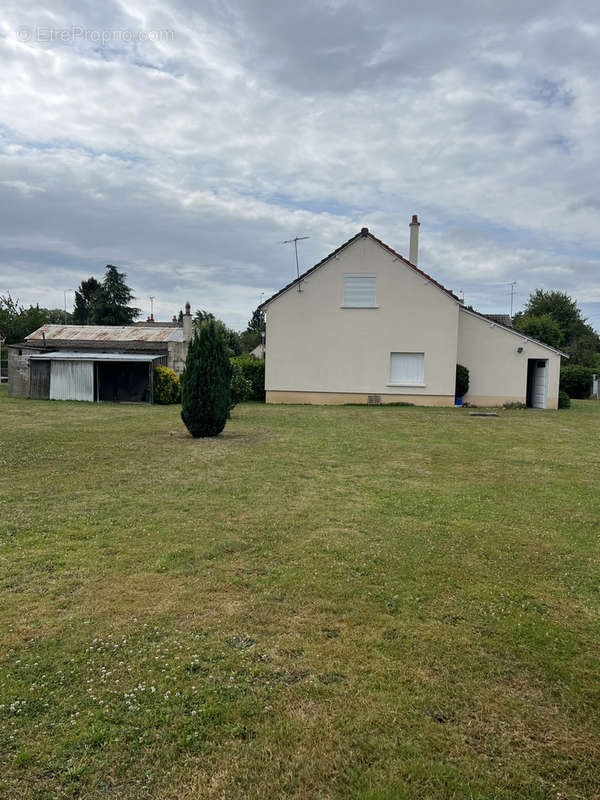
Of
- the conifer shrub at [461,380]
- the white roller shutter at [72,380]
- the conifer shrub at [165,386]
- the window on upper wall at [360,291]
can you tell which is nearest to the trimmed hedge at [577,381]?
the conifer shrub at [461,380]

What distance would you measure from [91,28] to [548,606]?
12529 millimetres

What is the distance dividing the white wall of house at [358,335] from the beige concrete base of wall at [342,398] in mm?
44

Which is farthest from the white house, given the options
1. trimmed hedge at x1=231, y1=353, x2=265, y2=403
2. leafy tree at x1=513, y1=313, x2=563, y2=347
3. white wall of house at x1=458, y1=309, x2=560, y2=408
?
leafy tree at x1=513, y1=313, x2=563, y2=347

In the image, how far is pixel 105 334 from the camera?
28656mm

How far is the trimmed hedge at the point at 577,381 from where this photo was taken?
96.8 ft

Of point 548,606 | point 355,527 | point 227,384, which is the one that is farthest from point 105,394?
point 548,606

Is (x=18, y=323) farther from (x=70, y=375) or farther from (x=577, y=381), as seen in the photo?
(x=577, y=381)

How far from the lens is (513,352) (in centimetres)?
2244

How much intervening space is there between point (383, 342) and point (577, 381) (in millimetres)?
15036

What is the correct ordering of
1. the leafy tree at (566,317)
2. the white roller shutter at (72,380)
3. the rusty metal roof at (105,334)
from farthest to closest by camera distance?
the leafy tree at (566,317) < the rusty metal roof at (105,334) < the white roller shutter at (72,380)

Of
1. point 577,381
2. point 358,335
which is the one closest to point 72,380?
point 358,335

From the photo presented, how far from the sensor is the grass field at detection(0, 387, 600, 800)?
2439mm

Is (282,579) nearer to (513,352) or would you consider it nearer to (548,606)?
(548,606)

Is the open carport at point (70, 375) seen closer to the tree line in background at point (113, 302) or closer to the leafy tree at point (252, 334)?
the tree line in background at point (113, 302)
